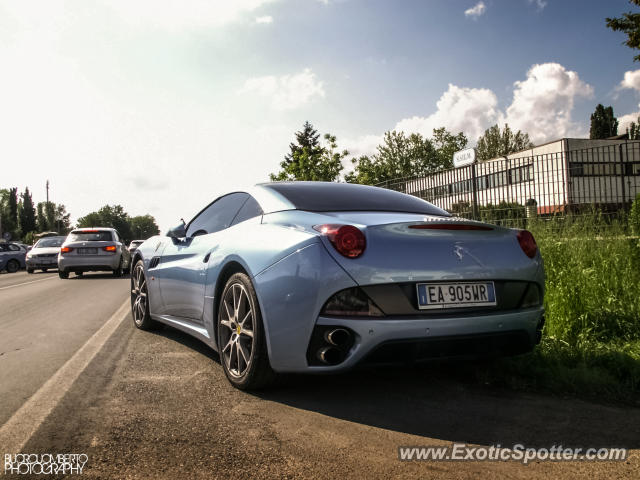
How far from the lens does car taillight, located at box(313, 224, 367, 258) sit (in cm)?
299

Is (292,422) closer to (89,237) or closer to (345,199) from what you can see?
(345,199)

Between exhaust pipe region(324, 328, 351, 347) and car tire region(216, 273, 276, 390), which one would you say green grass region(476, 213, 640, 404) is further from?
car tire region(216, 273, 276, 390)

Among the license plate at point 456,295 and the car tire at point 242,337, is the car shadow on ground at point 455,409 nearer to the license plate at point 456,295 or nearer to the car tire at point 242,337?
the car tire at point 242,337

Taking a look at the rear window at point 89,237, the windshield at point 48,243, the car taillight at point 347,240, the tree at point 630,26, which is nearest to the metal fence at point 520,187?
the tree at point 630,26

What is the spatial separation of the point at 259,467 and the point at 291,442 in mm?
322

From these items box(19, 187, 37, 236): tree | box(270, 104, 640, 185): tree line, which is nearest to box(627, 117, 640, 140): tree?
box(270, 104, 640, 185): tree line

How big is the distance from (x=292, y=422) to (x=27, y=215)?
127240 mm

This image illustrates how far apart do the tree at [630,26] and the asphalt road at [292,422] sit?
13229 mm

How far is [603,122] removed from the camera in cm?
7594

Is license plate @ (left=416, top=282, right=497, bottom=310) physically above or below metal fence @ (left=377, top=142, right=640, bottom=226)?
below

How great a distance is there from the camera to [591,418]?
9.82 ft

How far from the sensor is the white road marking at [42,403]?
268 cm

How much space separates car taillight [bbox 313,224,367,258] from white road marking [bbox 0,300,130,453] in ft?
5.89

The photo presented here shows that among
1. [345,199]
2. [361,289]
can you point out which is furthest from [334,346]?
[345,199]
